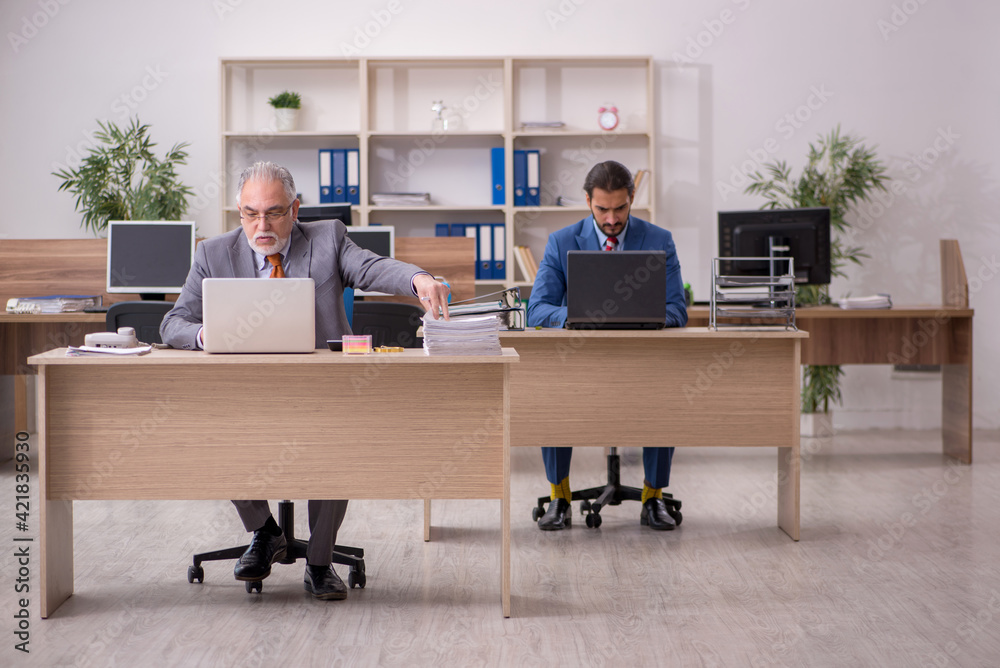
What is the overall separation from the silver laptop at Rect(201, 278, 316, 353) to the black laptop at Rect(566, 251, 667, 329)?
102 cm

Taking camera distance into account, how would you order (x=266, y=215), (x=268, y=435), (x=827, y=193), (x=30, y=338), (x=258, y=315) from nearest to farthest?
(x=258, y=315) → (x=268, y=435) → (x=266, y=215) → (x=30, y=338) → (x=827, y=193)

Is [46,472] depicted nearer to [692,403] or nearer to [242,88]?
[692,403]

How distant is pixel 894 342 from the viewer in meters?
4.53

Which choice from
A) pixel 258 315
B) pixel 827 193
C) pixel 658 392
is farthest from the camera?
pixel 827 193

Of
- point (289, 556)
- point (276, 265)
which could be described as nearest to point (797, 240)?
point (276, 265)

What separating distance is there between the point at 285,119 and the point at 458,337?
3.50 m

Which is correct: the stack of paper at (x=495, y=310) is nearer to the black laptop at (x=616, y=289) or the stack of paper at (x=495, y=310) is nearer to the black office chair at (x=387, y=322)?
the black laptop at (x=616, y=289)

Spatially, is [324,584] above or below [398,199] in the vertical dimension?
below

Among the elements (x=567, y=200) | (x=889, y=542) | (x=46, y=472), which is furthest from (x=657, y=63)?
(x=46, y=472)

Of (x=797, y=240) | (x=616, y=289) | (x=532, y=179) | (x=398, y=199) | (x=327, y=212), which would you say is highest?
(x=532, y=179)

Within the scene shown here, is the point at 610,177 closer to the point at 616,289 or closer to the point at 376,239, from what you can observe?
the point at 616,289

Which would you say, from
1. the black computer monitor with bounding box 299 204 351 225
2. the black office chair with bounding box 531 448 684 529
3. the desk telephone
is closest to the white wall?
the black computer monitor with bounding box 299 204 351 225

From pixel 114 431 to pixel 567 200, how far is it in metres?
3.58

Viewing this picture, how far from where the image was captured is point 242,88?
5488mm
